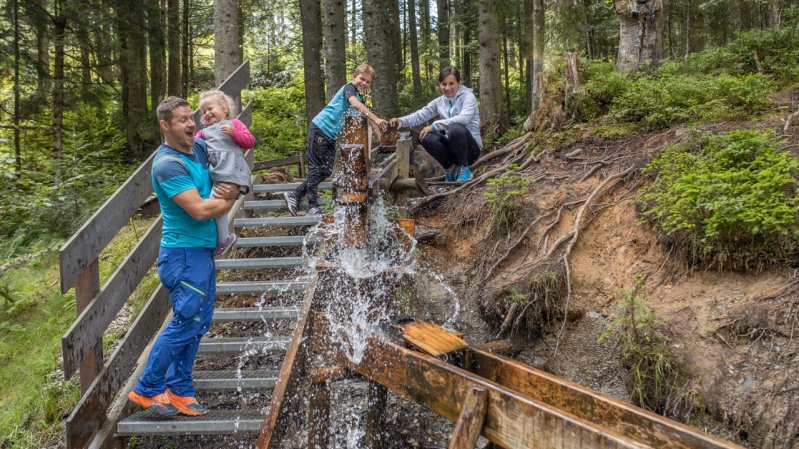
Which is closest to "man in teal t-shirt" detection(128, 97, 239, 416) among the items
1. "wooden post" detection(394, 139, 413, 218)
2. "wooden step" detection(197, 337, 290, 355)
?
"wooden step" detection(197, 337, 290, 355)

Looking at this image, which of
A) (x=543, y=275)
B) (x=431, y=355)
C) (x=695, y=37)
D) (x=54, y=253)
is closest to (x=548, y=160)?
(x=543, y=275)

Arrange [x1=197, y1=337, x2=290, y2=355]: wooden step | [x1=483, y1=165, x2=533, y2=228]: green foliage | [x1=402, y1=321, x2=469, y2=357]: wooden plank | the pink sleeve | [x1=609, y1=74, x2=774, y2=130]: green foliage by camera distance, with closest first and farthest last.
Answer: [x1=402, y1=321, x2=469, y2=357]: wooden plank < the pink sleeve < [x1=197, y1=337, x2=290, y2=355]: wooden step < [x1=483, y1=165, x2=533, y2=228]: green foliage < [x1=609, y1=74, x2=774, y2=130]: green foliage

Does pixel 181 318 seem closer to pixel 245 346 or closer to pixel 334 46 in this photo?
pixel 245 346

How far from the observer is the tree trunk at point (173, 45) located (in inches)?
525

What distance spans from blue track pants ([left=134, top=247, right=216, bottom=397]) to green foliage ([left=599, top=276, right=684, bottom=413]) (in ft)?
9.98

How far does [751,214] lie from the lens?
12.3ft

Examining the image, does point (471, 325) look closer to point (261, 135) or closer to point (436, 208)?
point (436, 208)

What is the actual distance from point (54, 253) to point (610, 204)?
305 inches

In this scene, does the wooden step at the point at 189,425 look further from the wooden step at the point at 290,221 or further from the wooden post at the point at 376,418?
the wooden step at the point at 290,221

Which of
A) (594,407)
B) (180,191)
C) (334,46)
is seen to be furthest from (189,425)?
(334,46)

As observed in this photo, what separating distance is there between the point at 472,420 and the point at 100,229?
319 centimetres

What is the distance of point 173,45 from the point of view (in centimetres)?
1351

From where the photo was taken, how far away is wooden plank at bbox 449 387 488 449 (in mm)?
2453

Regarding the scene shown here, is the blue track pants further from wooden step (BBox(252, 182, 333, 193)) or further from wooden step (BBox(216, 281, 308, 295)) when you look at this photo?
wooden step (BBox(252, 182, 333, 193))
